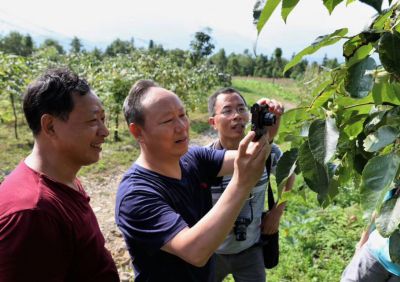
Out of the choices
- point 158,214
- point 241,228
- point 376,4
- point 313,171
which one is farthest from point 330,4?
point 241,228

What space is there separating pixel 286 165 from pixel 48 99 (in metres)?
0.91

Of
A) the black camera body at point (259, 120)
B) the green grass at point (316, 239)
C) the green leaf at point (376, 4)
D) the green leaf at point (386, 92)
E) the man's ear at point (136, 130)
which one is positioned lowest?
the green grass at point (316, 239)

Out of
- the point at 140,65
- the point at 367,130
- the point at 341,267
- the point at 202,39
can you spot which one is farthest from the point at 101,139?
the point at 202,39

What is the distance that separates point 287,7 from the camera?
0.66 meters

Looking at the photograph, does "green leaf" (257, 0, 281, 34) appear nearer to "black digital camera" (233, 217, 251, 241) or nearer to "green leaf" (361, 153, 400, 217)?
"green leaf" (361, 153, 400, 217)

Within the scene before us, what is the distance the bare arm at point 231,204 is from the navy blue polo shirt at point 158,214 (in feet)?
0.38

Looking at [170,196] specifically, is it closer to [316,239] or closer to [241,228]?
[241,228]

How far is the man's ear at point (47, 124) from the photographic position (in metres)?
1.33

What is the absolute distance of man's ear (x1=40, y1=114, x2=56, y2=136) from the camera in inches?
52.4

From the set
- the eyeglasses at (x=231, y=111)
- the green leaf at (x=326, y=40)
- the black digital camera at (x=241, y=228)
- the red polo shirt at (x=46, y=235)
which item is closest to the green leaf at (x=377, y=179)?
the green leaf at (x=326, y=40)

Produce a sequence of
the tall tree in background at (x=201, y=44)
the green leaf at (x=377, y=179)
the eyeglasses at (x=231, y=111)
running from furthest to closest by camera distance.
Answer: the tall tree in background at (x=201, y=44) < the eyeglasses at (x=231, y=111) < the green leaf at (x=377, y=179)

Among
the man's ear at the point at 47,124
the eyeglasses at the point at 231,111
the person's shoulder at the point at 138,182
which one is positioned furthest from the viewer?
the eyeglasses at the point at 231,111

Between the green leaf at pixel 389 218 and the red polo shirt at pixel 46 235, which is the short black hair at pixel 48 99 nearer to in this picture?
the red polo shirt at pixel 46 235

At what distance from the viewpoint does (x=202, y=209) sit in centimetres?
177
